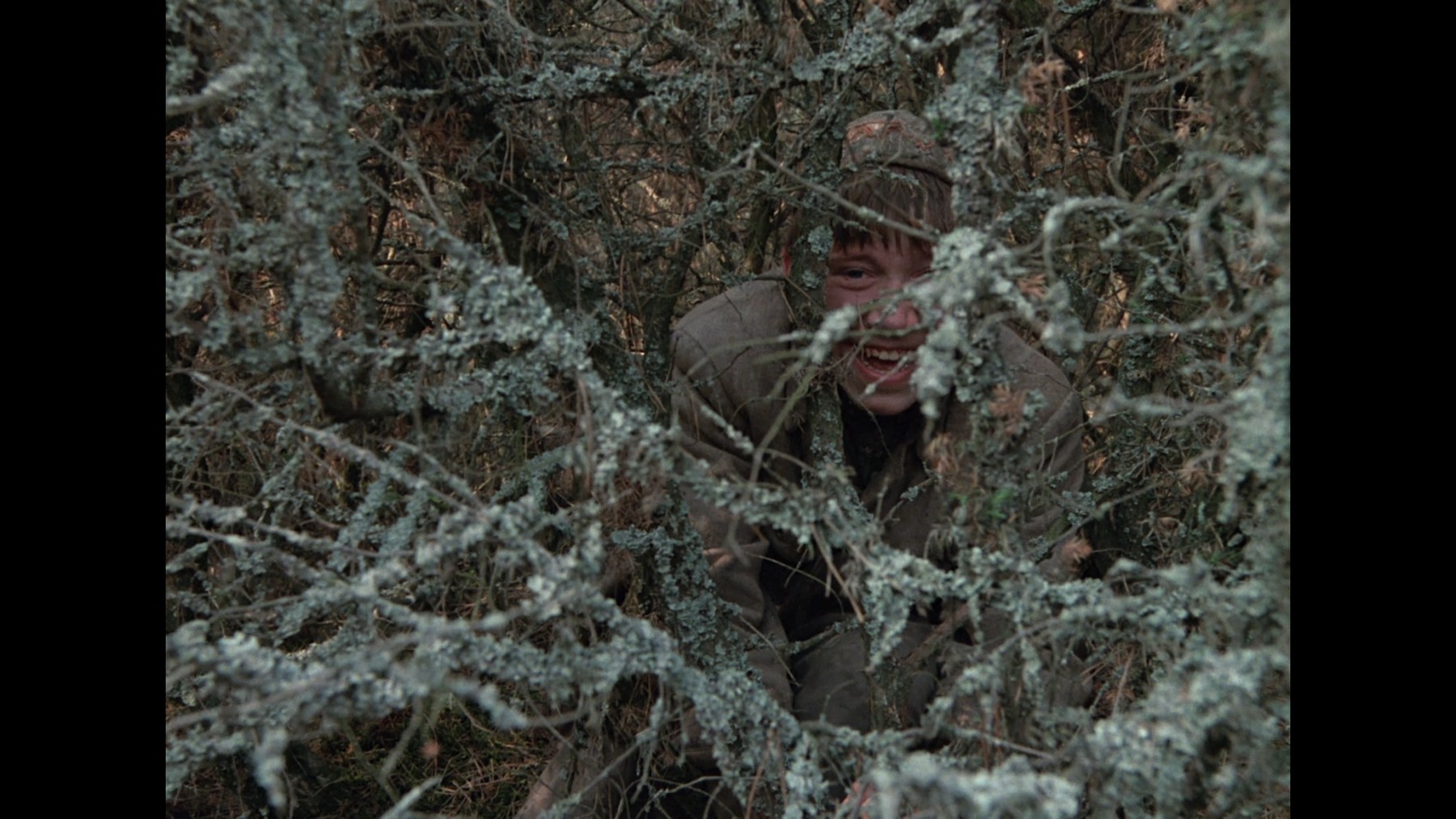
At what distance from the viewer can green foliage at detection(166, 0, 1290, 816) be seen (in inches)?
45.0

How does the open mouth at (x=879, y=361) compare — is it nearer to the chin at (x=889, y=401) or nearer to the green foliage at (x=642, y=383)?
the chin at (x=889, y=401)

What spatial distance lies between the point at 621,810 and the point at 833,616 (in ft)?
1.97

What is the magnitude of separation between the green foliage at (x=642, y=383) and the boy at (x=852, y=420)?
0.37 feet

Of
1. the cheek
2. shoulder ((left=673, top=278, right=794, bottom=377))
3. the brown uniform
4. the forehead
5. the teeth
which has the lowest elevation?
the brown uniform

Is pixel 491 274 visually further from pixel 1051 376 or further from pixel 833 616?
pixel 833 616

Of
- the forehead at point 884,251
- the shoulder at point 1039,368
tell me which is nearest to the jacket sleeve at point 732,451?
the forehead at point 884,251

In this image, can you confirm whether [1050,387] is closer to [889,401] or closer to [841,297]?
[889,401]

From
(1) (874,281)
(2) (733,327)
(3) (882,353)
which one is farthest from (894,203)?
(2) (733,327)

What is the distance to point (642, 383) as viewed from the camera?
1.89 metres

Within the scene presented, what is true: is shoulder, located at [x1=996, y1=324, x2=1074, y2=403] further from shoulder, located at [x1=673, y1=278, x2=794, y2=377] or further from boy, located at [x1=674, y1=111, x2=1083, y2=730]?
shoulder, located at [x1=673, y1=278, x2=794, y2=377]

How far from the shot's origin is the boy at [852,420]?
200cm

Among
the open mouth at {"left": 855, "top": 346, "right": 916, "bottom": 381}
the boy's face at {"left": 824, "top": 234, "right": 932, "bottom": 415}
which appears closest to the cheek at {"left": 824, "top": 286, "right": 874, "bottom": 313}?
the boy's face at {"left": 824, "top": 234, "right": 932, "bottom": 415}

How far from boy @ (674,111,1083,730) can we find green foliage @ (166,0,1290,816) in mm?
112

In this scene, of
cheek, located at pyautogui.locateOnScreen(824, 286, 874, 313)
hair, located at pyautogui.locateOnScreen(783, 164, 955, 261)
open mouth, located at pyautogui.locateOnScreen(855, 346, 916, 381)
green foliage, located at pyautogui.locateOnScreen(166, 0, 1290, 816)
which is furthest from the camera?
open mouth, located at pyautogui.locateOnScreen(855, 346, 916, 381)
